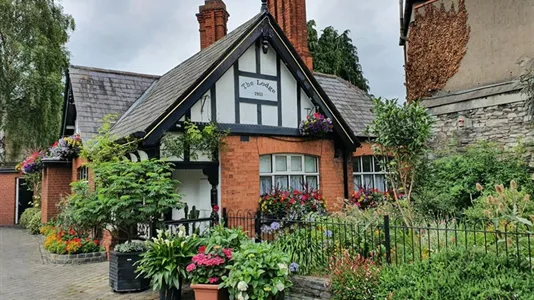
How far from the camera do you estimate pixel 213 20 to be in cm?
1578

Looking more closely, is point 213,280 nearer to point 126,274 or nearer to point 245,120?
point 126,274

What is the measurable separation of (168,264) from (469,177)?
7111mm

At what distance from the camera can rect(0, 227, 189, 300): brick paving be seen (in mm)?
6977

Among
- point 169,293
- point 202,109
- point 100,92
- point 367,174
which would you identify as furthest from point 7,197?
point 169,293

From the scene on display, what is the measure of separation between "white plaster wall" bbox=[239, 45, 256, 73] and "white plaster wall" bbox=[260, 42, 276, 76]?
0.24m

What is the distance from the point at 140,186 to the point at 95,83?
22.3 feet

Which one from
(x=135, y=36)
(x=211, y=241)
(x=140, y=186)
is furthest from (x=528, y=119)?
(x=135, y=36)

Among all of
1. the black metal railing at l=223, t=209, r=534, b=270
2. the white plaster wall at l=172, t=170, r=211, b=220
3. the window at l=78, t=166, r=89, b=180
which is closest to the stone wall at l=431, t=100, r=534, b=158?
the black metal railing at l=223, t=209, r=534, b=270

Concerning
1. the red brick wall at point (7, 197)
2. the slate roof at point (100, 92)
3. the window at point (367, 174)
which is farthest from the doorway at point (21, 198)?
the window at point (367, 174)

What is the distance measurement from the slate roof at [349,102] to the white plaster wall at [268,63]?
3645mm

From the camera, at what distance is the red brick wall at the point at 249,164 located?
9.61 m

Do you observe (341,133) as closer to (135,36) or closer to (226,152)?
(226,152)

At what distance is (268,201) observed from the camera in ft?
32.3

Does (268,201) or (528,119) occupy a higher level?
(528,119)
